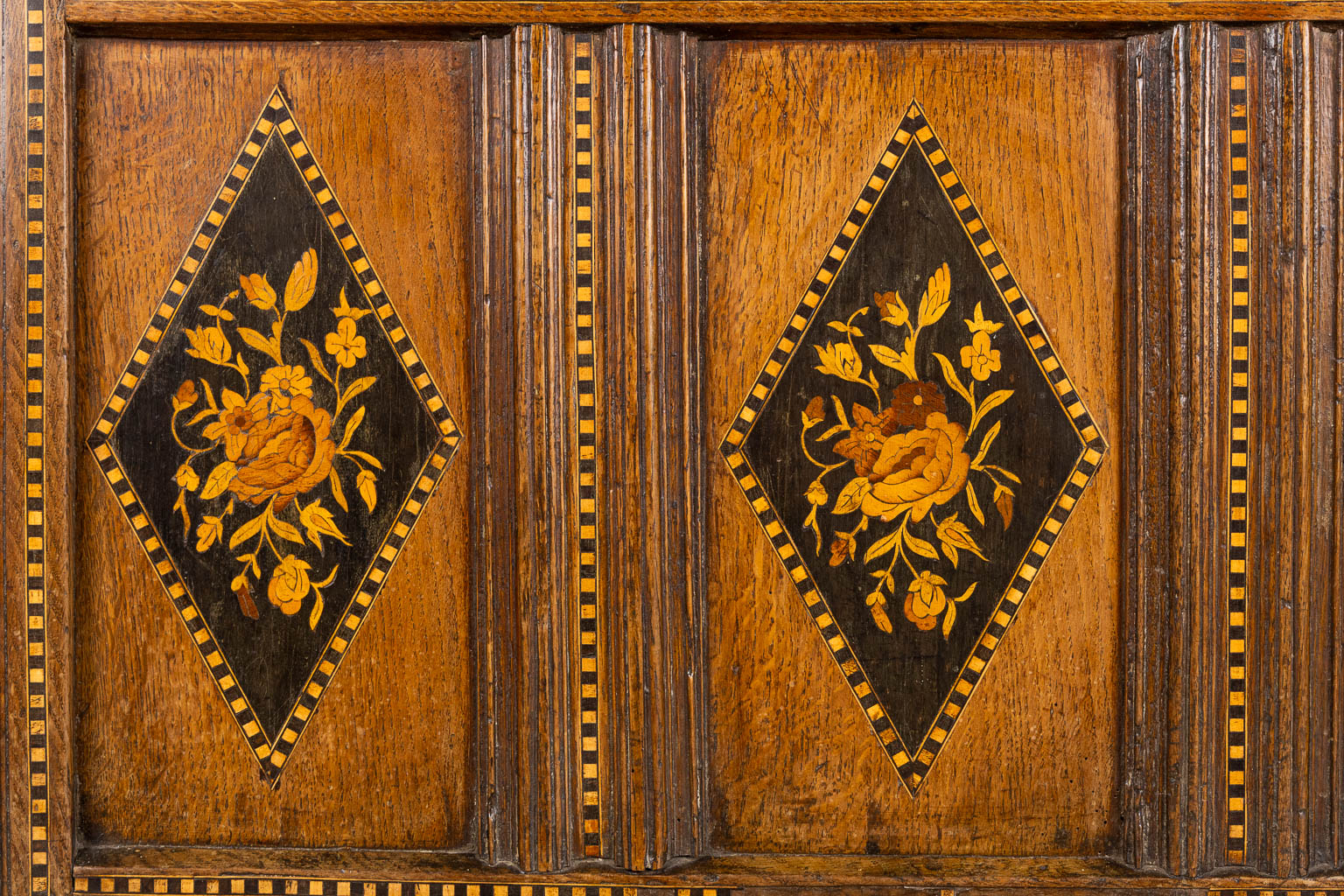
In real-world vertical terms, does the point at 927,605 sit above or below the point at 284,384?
below

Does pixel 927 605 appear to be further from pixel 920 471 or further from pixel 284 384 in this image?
pixel 284 384

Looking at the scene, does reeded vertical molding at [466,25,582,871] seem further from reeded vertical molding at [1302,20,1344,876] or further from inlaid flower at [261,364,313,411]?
reeded vertical molding at [1302,20,1344,876]

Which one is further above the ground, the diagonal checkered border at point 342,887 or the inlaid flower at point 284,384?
the inlaid flower at point 284,384

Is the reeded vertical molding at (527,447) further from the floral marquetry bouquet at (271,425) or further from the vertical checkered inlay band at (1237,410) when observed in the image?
the vertical checkered inlay band at (1237,410)

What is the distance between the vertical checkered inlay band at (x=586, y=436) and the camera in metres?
1.21

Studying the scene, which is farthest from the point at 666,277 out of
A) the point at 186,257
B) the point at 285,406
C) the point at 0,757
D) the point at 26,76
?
the point at 0,757

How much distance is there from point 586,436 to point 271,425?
18.3 inches

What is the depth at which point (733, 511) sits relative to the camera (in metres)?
1.26

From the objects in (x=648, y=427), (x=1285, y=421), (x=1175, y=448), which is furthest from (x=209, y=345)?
(x=1285, y=421)

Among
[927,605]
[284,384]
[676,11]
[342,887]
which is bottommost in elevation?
[342,887]

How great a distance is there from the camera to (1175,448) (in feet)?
3.94

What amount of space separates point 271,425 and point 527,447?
1.26ft

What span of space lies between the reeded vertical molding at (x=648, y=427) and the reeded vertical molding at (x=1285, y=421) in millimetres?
787

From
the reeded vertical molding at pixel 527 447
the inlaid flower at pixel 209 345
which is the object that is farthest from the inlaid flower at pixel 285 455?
the reeded vertical molding at pixel 527 447
